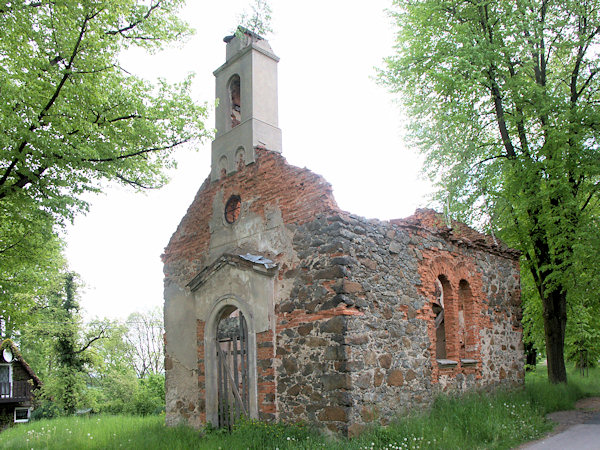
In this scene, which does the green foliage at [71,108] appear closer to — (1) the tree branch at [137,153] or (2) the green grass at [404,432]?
(1) the tree branch at [137,153]

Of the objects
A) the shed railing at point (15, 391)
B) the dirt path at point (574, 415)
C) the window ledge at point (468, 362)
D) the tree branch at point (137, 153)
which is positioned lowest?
the shed railing at point (15, 391)

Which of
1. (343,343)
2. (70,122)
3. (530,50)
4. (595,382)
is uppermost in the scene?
(530,50)

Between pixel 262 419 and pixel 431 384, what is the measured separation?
3.31 meters

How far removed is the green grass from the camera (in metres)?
7.93

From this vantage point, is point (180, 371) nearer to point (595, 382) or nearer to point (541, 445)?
point (541, 445)

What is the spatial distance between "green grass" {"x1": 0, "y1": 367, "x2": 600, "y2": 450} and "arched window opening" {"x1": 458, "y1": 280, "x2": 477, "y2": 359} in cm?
106

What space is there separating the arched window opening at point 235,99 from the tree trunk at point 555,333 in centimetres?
997

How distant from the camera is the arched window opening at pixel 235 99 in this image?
1188 centimetres

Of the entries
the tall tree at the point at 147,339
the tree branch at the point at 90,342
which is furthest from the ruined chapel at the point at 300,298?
the tall tree at the point at 147,339

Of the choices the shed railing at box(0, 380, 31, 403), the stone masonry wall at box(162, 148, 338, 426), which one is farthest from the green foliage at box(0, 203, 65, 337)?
the shed railing at box(0, 380, 31, 403)

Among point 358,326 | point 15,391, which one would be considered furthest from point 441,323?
point 15,391

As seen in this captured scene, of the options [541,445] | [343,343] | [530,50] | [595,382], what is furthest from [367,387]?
[595,382]

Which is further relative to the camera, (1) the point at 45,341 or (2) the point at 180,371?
(1) the point at 45,341

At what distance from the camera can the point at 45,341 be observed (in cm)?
2208
